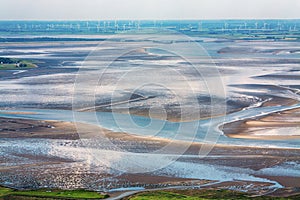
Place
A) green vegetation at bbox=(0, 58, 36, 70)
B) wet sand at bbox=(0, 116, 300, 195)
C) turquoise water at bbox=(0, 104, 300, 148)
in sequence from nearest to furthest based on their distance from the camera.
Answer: wet sand at bbox=(0, 116, 300, 195) → turquoise water at bbox=(0, 104, 300, 148) → green vegetation at bbox=(0, 58, 36, 70)

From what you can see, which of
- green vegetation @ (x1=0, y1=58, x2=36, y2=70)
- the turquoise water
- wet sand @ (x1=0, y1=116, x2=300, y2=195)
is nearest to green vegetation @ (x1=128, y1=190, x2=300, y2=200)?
wet sand @ (x1=0, y1=116, x2=300, y2=195)

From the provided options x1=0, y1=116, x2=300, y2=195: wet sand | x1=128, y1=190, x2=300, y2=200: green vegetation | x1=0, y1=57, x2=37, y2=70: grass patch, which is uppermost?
x1=128, y1=190, x2=300, y2=200: green vegetation

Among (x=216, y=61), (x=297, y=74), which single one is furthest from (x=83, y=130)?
(x=216, y=61)

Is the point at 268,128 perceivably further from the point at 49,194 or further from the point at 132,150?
the point at 49,194

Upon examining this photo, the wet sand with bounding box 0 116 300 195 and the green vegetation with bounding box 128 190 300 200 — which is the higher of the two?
the green vegetation with bounding box 128 190 300 200

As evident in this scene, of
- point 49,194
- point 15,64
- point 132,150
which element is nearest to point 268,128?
point 132,150

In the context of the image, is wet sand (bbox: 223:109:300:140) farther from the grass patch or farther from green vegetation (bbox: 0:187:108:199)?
the grass patch
